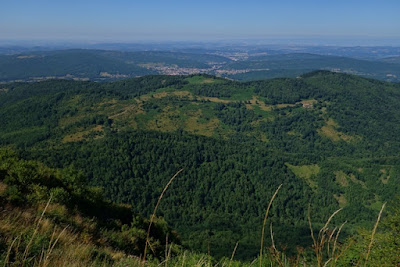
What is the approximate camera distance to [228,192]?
100750 millimetres

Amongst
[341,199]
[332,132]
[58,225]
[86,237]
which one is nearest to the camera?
[58,225]

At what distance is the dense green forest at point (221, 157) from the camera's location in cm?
8344

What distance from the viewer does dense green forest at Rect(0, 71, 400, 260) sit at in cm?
8344

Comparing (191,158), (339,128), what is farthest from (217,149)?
(339,128)

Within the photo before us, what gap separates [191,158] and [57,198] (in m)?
100

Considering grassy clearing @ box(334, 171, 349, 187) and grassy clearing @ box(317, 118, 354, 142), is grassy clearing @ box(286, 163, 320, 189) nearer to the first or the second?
grassy clearing @ box(334, 171, 349, 187)

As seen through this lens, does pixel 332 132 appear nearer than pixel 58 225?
No

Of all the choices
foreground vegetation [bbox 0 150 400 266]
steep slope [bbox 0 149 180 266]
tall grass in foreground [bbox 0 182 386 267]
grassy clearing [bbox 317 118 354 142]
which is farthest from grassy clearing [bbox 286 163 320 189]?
tall grass in foreground [bbox 0 182 386 267]

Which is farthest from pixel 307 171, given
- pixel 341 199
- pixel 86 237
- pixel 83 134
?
pixel 86 237

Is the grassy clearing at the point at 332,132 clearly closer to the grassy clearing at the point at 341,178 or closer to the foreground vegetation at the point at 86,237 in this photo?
the grassy clearing at the point at 341,178

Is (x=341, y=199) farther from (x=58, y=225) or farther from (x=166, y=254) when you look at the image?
(x=166, y=254)

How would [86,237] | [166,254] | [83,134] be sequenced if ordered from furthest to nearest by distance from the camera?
[83,134] < [86,237] < [166,254]

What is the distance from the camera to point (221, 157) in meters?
119

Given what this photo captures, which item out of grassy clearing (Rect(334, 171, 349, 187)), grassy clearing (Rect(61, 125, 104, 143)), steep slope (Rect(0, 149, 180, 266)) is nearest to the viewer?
steep slope (Rect(0, 149, 180, 266))
